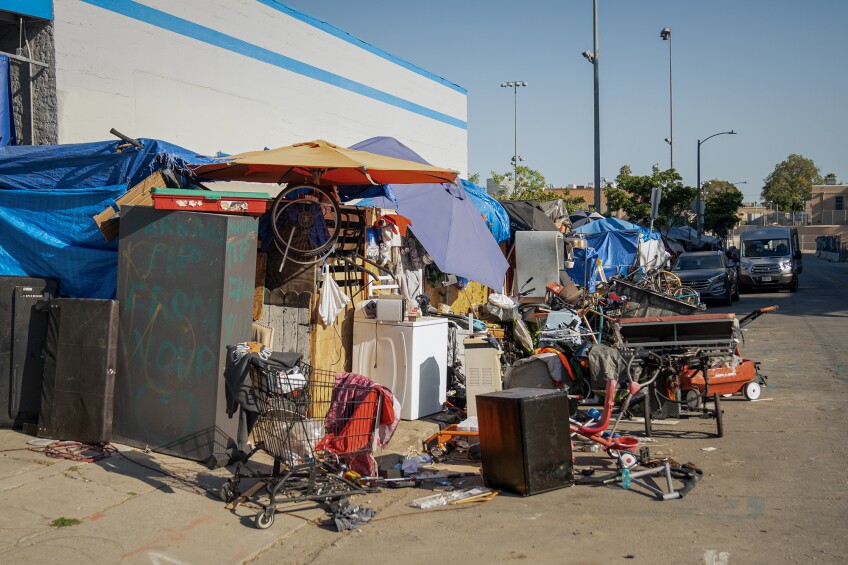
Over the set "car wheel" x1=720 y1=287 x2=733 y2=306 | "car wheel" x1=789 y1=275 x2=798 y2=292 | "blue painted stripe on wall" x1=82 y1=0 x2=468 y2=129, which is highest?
"blue painted stripe on wall" x1=82 y1=0 x2=468 y2=129

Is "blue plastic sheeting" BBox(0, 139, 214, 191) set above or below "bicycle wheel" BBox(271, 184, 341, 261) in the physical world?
above

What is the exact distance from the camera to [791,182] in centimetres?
10850

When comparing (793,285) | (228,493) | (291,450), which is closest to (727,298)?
(793,285)

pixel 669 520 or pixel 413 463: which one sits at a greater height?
pixel 413 463

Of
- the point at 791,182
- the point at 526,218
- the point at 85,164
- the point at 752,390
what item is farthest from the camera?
the point at 791,182

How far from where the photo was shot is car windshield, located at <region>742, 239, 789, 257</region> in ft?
101

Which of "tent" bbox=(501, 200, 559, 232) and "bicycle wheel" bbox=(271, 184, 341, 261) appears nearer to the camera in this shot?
"bicycle wheel" bbox=(271, 184, 341, 261)

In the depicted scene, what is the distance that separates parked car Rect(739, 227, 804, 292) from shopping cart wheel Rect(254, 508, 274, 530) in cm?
2769

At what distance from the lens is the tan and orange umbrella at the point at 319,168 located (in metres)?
8.23

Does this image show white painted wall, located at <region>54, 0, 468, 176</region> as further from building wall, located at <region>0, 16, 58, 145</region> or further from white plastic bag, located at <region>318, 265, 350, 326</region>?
white plastic bag, located at <region>318, 265, 350, 326</region>

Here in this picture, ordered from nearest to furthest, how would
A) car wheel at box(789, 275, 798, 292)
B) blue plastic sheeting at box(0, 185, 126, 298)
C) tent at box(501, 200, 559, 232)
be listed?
blue plastic sheeting at box(0, 185, 126, 298) → tent at box(501, 200, 559, 232) → car wheel at box(789, 275, 798, 292)

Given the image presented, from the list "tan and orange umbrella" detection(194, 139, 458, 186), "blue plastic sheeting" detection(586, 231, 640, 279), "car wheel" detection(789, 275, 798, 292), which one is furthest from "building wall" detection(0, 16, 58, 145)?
"car wheel" detection(789, 275, 798, 292)

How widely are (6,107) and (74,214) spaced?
11.5ft

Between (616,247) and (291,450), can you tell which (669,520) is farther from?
(616,247)
